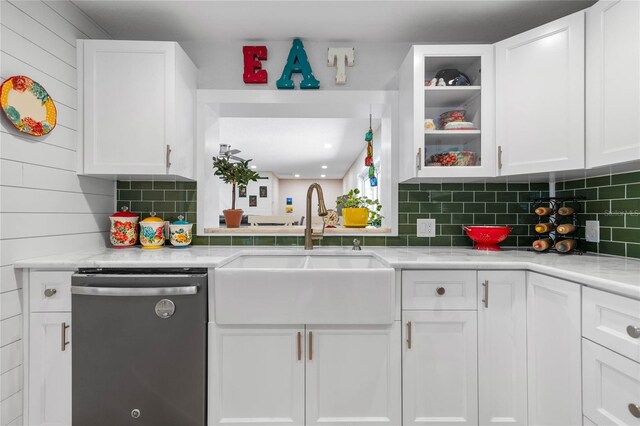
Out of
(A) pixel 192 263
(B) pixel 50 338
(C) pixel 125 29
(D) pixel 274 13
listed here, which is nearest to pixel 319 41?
(D) pixel 274 13

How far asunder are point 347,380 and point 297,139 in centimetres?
463

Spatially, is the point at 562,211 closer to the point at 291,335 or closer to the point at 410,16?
the point at 410,16

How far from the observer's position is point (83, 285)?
1.42m

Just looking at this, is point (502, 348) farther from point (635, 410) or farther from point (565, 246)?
point (565, 246)

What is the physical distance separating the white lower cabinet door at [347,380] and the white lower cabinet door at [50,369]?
3.51ft

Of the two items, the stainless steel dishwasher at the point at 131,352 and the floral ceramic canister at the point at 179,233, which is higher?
the floral ceramic canister at the point at 179,233

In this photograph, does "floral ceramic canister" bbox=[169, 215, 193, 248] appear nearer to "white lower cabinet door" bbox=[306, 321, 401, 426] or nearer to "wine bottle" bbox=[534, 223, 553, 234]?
Answer: "white lower cabinet door" bbox=[306, 321, 401, 426]

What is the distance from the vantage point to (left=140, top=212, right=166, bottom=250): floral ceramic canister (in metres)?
1.99

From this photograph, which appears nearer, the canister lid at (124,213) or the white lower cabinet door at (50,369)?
the white lower cabinet door at (50,369)

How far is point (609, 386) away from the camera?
1.09m

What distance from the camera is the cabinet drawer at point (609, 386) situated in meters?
1.00

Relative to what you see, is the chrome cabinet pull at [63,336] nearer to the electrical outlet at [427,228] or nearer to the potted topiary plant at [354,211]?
the potted topiary plant at [354,211]

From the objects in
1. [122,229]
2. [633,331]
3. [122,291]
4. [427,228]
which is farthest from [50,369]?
[633,331]

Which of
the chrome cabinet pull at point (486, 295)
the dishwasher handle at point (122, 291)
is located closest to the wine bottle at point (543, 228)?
the chrome cabinet pull at point (486, 295)
